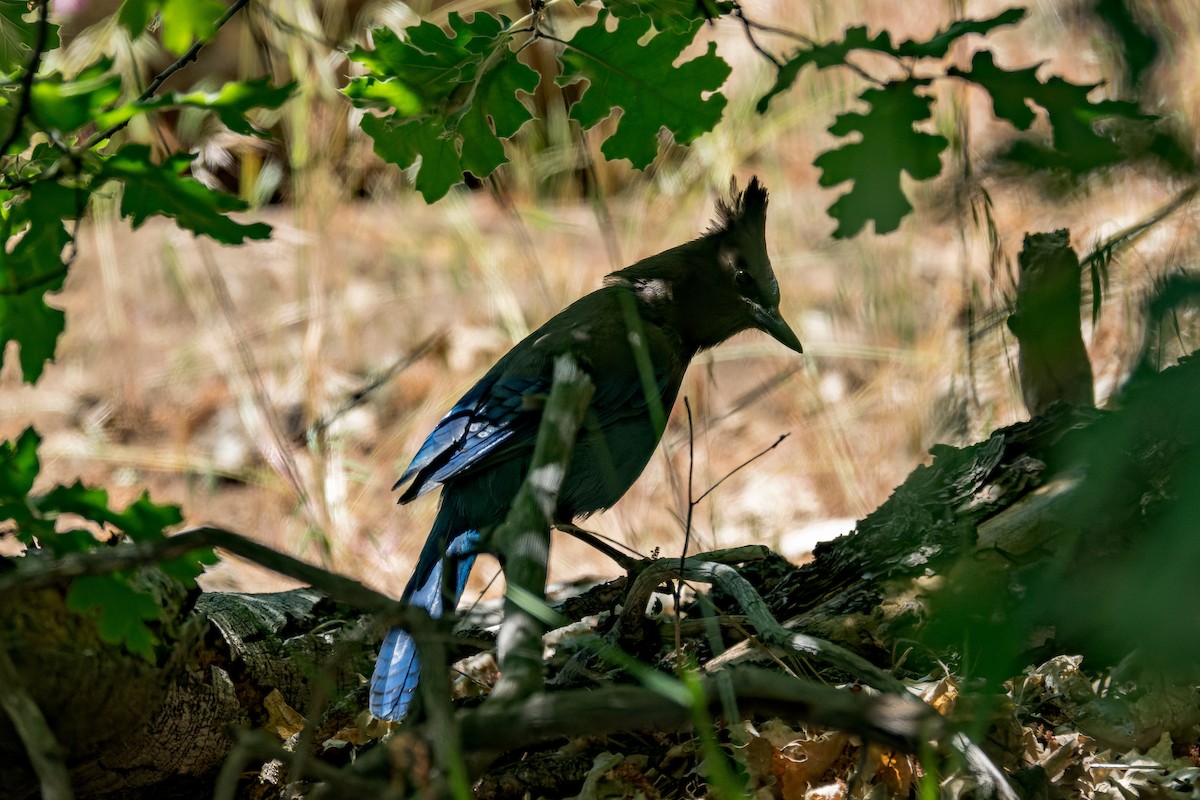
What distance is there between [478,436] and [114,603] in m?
1.70

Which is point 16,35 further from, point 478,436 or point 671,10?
point 478,436

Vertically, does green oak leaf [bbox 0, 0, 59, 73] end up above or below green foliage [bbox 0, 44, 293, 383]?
above

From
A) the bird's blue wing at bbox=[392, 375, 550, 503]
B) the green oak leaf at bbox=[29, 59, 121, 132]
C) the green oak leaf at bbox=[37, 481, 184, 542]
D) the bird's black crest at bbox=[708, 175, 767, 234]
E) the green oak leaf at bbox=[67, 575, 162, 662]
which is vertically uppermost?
the bird's black crest at bbox=[708, 175, 767, 234]

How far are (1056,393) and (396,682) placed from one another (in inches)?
75.7

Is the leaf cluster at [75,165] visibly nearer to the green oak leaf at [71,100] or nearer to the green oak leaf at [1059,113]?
the green oak leaf at [71,100]

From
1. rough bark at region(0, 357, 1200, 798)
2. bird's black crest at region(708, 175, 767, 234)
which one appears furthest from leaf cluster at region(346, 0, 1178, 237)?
bird's black crest at region(708, 175, 767, 234)


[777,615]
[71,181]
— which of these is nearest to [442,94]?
[71,181]

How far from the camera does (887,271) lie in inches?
256

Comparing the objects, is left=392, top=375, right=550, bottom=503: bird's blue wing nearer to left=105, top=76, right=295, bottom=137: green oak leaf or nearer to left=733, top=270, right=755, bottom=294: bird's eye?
Answer: left=733, top=270, right=755, bottom=294: bird's eye

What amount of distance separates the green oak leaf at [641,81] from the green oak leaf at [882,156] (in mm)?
354

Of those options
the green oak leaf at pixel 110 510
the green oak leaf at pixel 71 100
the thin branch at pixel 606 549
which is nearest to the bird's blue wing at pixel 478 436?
the thin branch at pixel 606 549

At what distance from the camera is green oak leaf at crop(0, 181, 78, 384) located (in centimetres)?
198

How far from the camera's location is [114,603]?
1.74m

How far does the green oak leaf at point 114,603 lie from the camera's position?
1.72 meters
